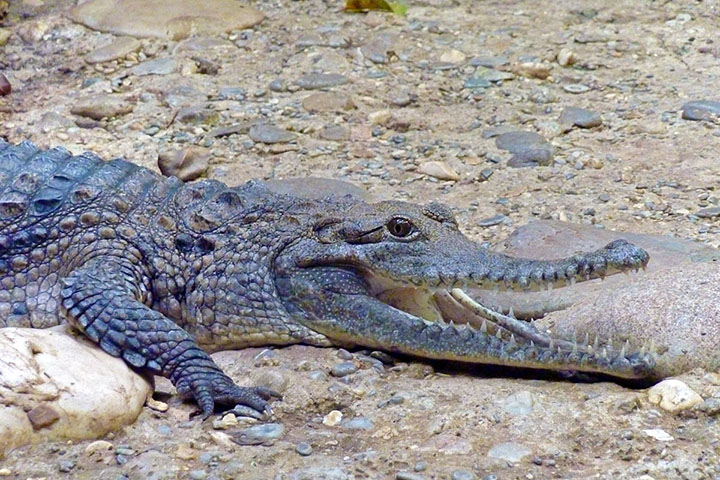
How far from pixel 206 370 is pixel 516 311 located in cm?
141

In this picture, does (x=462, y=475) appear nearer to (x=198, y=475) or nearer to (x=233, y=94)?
(x=198, y=475)

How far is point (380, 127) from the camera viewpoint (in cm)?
680

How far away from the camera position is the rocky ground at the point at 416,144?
138 inches

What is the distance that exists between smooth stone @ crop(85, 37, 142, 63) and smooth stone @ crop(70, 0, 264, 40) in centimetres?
12

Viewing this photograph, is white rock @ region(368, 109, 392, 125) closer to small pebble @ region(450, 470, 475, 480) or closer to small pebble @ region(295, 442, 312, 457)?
small pebble @ region(295, 442, 312, 457)

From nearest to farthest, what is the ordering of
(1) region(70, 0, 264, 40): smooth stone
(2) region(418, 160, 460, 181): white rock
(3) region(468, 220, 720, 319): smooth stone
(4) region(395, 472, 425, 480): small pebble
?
(4) region(395, 472, 425, 480): small pebble
(3) region(468, 220, 720, 319): smooth stone
(2) region(418, 160, 460, 181): white rock
(1) region(70, 0, 264, 40): smooth stone

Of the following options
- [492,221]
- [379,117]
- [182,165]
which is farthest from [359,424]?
[379,117]

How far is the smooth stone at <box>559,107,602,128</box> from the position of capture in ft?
22.0

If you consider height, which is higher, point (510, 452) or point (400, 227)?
point (400, 227)

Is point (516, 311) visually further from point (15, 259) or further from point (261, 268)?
point (15, 259)

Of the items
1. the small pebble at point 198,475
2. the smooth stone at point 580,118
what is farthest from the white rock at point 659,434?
the smooth stone at point 580,118

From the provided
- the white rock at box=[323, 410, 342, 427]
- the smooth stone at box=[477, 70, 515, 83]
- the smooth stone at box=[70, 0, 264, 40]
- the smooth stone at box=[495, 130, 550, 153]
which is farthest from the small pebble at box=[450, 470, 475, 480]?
the smooth stone at box=[70, 0, 264, 40]

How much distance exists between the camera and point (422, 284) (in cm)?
431

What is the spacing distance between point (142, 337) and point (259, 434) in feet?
2.57
